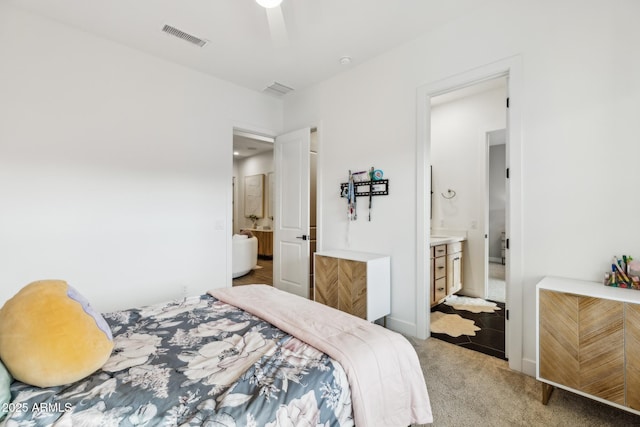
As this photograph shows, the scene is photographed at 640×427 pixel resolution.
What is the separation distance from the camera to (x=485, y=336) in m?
2.77

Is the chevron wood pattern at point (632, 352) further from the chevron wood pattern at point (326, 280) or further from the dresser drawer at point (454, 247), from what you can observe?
the dresser drawer at point (454, 247)

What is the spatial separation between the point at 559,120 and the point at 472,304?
8.27 feet

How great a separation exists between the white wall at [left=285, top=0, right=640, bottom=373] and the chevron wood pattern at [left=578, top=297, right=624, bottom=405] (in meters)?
0.42

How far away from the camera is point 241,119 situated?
149 inches

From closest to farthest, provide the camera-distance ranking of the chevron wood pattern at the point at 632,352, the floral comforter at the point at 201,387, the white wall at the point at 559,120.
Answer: the floral comforter at the point at 201,387 < the chevron wood pattern at the point at 632,352 < the white wall at the point at 559,120

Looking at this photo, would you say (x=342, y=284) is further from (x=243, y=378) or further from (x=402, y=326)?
(x=243, y=378)

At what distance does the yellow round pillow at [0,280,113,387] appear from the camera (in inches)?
38.9

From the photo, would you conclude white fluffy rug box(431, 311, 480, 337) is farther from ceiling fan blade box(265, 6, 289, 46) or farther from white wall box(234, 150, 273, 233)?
white wall box(234, 150, 273, 233)

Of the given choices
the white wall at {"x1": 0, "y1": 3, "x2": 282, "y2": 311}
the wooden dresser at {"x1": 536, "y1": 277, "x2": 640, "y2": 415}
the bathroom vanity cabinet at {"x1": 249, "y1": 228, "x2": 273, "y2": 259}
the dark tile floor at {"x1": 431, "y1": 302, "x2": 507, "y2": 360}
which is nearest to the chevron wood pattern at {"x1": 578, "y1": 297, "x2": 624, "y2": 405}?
the wooden dresser at {"x1": 536, "y1": 277, "x2": 640, "y2": 415}

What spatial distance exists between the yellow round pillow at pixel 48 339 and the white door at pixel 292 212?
273cm

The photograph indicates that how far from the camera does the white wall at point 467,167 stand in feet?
12.8

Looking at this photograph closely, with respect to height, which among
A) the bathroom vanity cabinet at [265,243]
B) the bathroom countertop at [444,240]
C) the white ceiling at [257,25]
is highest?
the white ceiling at [257,25]

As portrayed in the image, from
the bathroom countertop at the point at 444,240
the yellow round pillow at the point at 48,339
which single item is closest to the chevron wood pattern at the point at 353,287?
the bathroom countertop at the point at 444,240

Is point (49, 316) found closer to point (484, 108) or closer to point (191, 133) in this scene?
point (191, 133)
